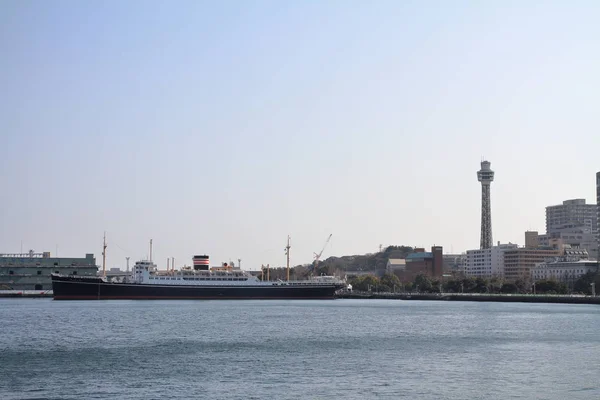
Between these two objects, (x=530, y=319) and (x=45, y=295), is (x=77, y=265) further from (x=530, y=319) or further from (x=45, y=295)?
(x=530, y=319)

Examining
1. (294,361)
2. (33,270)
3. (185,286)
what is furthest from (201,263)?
(294,361)

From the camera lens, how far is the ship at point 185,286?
136 meters

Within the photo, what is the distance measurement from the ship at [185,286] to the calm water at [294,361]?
66.0 m

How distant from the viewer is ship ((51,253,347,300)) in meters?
136

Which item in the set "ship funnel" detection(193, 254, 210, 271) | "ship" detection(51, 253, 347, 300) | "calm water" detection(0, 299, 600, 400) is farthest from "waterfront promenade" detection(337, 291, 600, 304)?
"calm water" detection(0, 299, 600, 400)

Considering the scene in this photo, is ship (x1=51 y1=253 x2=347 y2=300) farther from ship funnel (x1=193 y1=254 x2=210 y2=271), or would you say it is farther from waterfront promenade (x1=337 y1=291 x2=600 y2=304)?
waterfront promenade (x1=337 y1=291 x2=600 y2=304)

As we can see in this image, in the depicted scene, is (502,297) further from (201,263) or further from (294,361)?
(294,361)

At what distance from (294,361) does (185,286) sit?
99174 millimetres

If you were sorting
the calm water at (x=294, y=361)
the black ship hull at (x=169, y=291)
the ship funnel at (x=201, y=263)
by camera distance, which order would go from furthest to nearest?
the ship funnel at (x=201, y=263) < the black ship hull at (x=169, y=291) < the calm water at (x=294, y=361)

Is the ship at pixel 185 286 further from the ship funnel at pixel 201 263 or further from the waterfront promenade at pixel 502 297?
the waterfront promenade at pixel 502 297

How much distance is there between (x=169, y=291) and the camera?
5561 inches

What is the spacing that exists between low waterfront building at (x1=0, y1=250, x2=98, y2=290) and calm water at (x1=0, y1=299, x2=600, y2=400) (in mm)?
96604

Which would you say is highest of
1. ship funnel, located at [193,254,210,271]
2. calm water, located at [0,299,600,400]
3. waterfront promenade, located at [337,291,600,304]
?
ship funnel, located at [193,254,210,271]

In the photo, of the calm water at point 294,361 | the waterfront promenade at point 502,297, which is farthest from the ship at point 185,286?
the calm water at point 294,361
